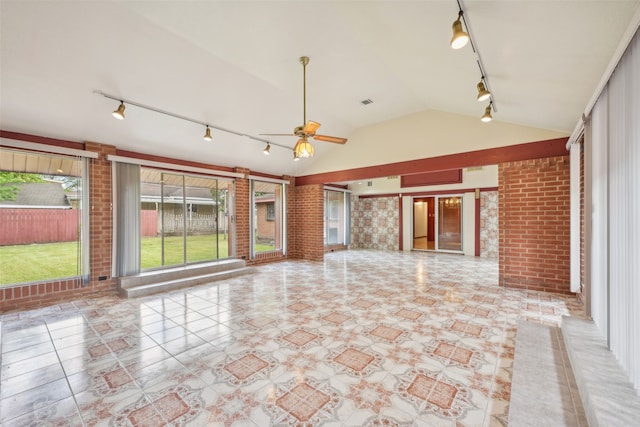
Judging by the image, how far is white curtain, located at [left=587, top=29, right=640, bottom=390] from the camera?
1533mm

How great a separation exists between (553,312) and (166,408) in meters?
4.31

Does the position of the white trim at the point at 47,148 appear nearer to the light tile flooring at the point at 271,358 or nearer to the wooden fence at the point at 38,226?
the wooden fence at the point at 38,226

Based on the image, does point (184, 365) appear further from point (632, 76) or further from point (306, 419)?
point (632, 76)

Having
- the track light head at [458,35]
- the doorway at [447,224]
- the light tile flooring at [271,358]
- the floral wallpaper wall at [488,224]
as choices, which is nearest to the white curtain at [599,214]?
the light tile flooring at [271,358]

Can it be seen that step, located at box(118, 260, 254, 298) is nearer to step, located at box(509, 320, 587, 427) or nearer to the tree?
the tree

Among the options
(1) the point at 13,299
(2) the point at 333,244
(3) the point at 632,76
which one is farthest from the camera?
(2) the point at 333,244

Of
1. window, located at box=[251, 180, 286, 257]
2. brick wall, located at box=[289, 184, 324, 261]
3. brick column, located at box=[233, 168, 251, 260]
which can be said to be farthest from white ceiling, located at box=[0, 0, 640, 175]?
brick wall, located at box=[289, 184, 324, 261]

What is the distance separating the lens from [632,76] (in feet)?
5.16

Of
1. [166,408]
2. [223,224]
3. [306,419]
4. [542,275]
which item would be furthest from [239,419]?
[223,224]

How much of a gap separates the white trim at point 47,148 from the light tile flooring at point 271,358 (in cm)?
227

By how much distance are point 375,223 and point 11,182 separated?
9.29 meters

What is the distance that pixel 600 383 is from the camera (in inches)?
61.2

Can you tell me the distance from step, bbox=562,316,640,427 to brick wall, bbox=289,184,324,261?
5509 mm

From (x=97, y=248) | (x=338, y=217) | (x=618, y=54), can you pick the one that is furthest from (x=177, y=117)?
(x=338, y=217)
